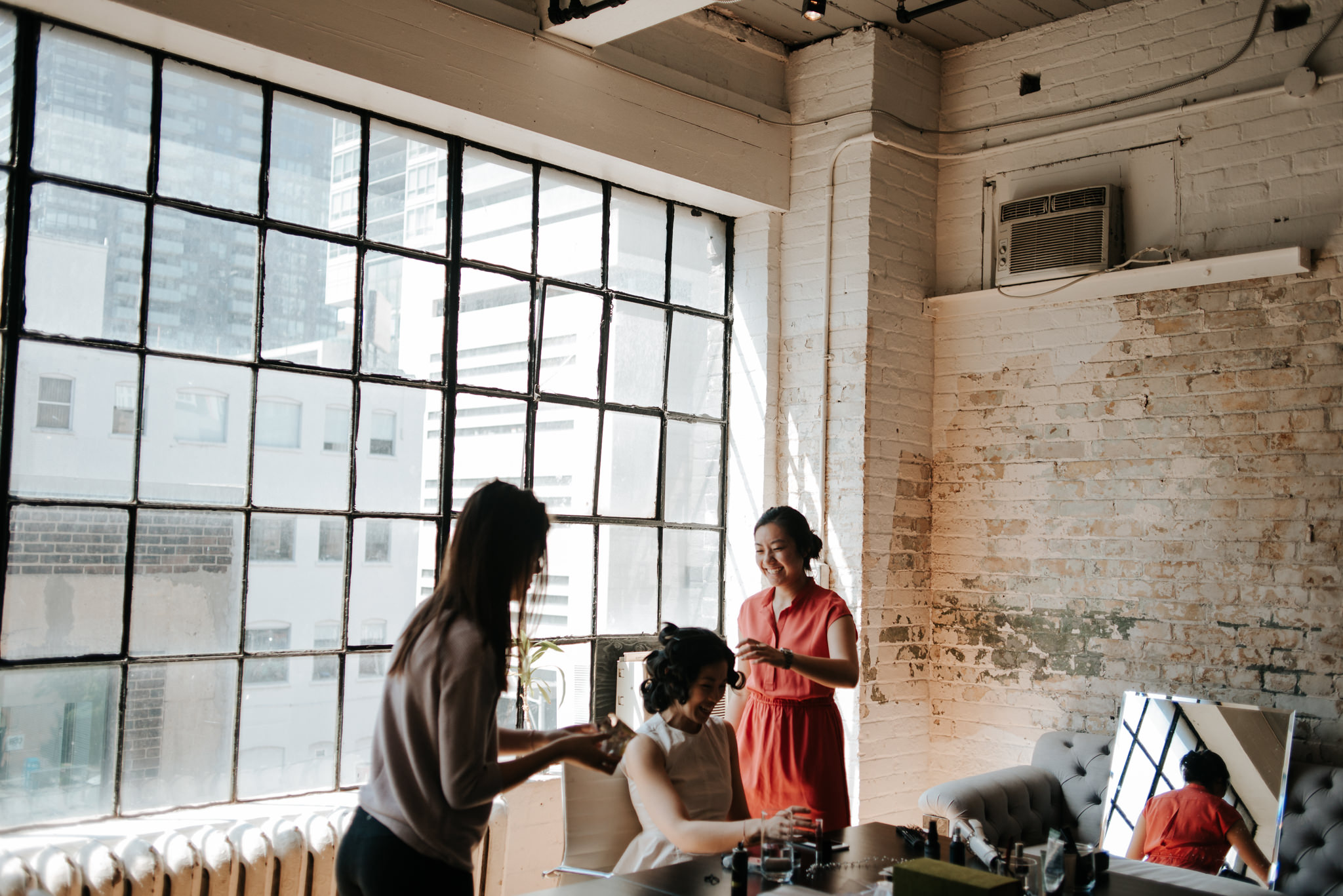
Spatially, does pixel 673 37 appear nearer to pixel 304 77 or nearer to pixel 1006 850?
pixel 304 77

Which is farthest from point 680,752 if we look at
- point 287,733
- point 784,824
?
point 287,733

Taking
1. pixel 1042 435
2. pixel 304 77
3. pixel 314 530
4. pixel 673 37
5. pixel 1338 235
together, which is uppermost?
pixel 673 37

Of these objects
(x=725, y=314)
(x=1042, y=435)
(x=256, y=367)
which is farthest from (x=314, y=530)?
(x=1042, y=435)

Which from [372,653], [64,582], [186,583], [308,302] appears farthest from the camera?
[372,653]

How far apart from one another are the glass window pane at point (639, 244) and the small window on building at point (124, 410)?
2.10 meters

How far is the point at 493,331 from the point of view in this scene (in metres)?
4.40

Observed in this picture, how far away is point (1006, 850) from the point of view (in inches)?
106

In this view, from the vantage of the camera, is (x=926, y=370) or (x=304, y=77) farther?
(x=926, y=370)

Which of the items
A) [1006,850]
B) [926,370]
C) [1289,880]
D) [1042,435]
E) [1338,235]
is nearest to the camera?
[1006,850]

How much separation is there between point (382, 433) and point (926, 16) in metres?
3.12

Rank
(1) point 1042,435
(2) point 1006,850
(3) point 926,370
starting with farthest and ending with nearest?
(3) point 926,370 → (1) point 1042,435 → (2) point 1006,850

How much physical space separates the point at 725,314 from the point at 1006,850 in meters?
3.20

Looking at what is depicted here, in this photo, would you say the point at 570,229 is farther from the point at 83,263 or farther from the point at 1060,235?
the point at 1060,235

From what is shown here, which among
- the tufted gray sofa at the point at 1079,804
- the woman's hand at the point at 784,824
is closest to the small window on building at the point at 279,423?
the woman's hand at the point at 784,824
